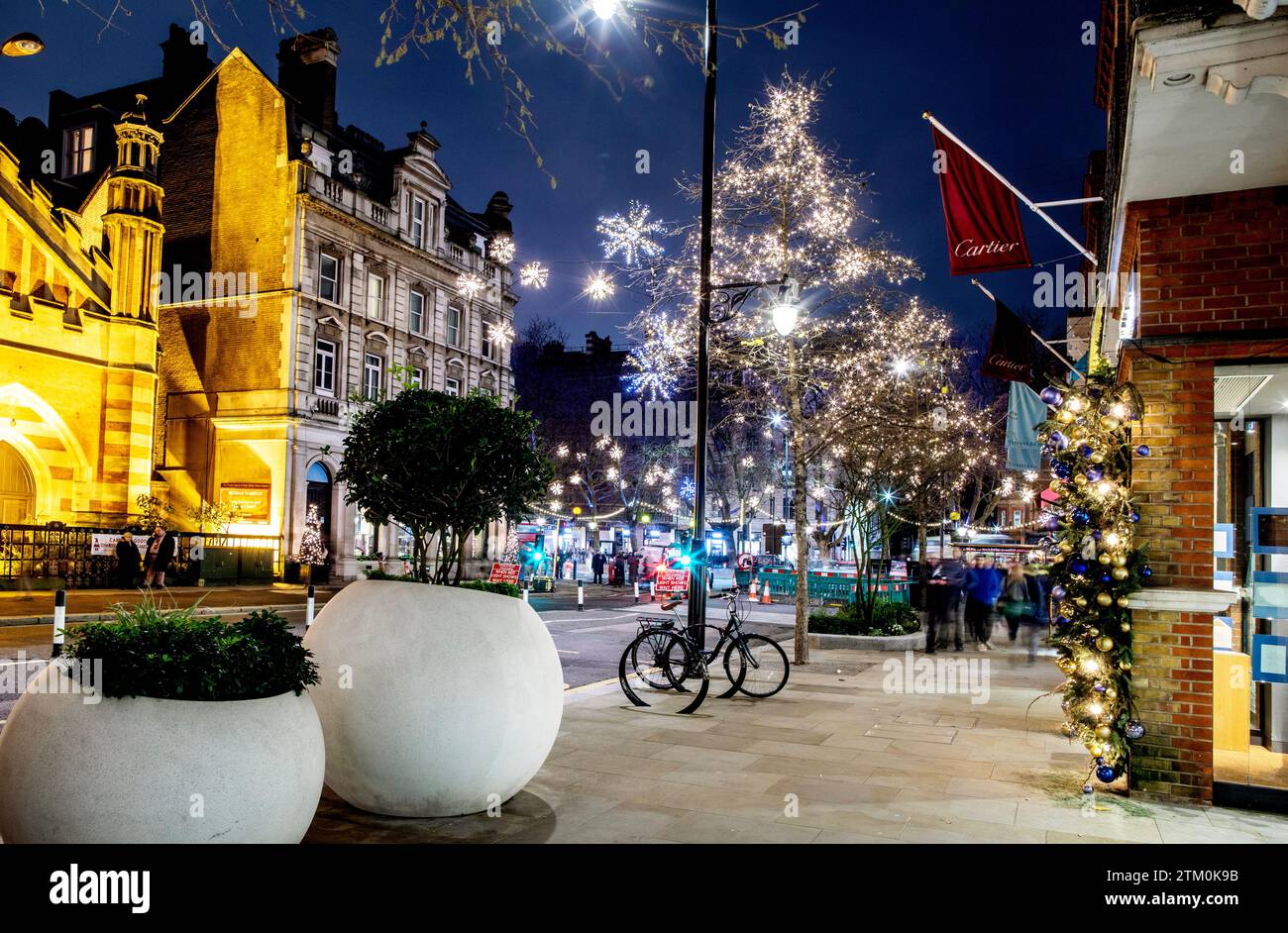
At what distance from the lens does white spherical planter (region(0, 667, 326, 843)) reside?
13.9 feet

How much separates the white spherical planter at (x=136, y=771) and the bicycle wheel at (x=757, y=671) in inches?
273

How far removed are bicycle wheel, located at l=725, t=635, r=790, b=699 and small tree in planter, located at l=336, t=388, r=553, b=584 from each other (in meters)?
4.98

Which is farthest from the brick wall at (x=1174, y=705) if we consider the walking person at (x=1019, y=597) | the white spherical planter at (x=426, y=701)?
the walking person at (x=1019, y=597)

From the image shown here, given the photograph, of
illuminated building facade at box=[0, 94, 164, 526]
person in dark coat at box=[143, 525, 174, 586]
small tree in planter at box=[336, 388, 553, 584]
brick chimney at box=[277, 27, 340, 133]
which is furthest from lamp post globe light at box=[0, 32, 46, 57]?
brick chimney at box=[277, 27, 340, 133]

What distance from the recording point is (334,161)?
34781 mm

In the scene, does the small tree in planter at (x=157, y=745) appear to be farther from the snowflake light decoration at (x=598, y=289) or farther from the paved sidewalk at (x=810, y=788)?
the snowflake light decoration at (x=598, y=289)

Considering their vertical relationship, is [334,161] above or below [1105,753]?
above

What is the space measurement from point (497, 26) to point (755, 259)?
952 centimetres

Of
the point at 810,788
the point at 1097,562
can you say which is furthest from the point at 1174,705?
the point at 810,788

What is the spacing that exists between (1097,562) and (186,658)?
6.53 meters

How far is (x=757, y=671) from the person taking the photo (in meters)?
12.2
